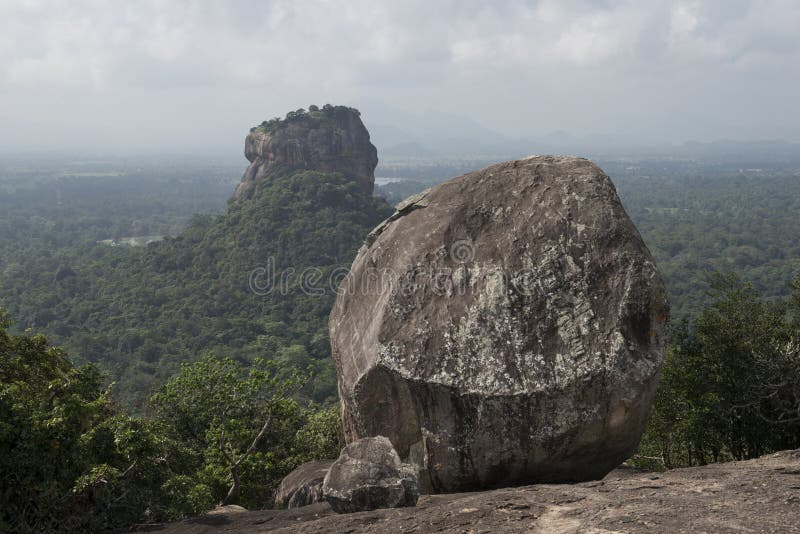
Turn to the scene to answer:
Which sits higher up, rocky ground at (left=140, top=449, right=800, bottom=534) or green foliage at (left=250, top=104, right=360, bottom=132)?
green foliage at (left=250, top=104, right=360, bottom=132)

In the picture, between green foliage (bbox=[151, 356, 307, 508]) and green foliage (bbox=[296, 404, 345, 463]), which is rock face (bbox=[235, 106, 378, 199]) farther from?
green foliage (bbox=[151, 356, 307, 508])

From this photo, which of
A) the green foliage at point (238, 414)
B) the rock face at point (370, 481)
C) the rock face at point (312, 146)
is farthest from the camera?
the rock face at point (312, 146)

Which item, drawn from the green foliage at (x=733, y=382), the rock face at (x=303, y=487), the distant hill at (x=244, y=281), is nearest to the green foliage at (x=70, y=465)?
the rock face at (x=303, y=487)

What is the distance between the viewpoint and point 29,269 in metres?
83.8

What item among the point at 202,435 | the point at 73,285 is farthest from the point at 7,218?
the point at 202,435

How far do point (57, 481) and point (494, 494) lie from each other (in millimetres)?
6469

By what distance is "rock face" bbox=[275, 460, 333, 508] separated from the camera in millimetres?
11055

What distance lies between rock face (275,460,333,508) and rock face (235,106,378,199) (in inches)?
2595

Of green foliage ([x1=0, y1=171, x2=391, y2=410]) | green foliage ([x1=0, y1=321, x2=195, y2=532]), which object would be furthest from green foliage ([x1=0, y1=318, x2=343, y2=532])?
green foliage ([x1=0, y1=171, x2=391, y2=410])

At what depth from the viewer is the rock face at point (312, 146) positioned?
2953 inches

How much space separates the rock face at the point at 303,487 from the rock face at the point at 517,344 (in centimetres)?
165

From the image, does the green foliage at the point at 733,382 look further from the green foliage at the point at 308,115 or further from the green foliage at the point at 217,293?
the green foliage at the point at 308,115

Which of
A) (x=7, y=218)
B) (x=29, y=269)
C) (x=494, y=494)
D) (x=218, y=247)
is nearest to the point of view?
(x=494, y=494)

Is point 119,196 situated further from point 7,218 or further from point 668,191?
point 668,191
